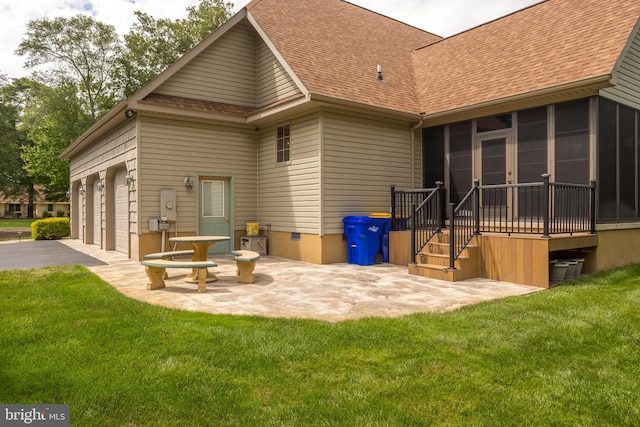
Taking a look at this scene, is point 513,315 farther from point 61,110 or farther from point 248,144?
point 61,110

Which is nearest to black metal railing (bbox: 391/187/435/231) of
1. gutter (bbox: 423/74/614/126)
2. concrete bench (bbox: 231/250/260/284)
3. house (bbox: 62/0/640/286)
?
house (bbox: 62/0/640/286)

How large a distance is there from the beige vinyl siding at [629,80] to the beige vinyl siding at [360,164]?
4528 millimetres

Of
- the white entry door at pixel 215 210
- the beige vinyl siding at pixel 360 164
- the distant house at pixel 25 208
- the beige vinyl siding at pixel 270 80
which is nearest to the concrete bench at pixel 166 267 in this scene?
the beige vinyl siding at pixel 360 164

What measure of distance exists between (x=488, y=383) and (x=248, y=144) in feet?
31.7

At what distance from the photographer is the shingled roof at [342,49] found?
995cm

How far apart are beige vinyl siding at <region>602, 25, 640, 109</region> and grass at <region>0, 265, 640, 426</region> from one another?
5.17m

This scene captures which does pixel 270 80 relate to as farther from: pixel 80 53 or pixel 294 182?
pixel 80 53

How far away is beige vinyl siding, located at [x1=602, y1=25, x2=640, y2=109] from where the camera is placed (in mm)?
8328

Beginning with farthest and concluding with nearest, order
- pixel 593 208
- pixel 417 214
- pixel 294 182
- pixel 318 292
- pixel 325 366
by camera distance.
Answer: pixel 294 182
pixel 417 214
pixel 593 208
pixel 318 292
pixel 325 366

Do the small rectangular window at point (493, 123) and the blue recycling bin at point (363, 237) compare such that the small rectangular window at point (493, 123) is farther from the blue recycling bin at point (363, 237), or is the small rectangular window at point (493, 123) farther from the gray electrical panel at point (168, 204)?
the gray electrical panel at point (168, 204)

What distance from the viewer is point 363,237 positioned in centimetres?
939

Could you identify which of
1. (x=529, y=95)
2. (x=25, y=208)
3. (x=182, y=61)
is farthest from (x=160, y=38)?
(x=25, y=208)

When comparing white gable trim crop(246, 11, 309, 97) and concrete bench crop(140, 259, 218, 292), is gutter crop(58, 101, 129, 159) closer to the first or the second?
white gable trim crop(246, 11, 309, 97)

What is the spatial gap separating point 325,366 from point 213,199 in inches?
334
